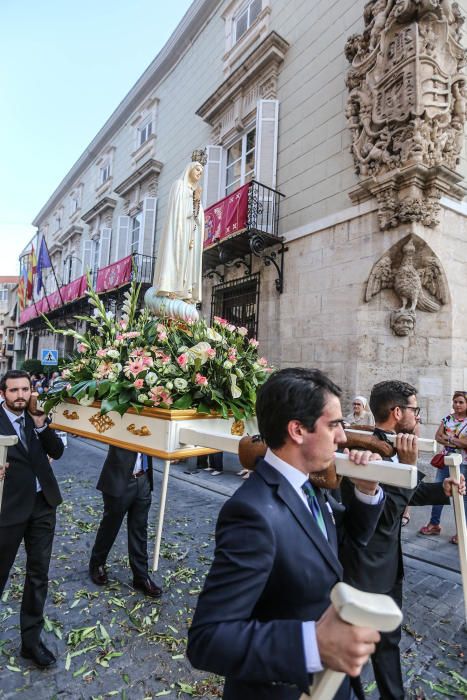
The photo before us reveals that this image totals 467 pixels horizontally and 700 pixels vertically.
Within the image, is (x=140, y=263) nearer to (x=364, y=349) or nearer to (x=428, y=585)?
(x=364, y=349)

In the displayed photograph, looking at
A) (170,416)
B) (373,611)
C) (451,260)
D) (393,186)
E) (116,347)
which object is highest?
(393,186)

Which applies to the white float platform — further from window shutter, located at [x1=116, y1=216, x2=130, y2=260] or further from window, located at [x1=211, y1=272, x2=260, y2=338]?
window shutter, located at [x1=116, y1=216, x2=130, y2=260]

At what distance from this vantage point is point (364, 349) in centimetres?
722

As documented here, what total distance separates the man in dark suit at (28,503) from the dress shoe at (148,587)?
0.95m

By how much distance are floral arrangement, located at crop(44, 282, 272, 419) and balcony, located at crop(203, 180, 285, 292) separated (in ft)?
22.8

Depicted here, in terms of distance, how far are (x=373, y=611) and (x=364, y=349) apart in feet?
22.7

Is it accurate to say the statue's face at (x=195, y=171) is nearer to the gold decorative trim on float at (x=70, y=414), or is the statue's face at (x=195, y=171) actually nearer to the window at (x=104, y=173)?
the gold decorative trim on float at (x=70, y=414)

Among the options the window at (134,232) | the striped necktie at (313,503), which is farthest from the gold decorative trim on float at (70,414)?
the window at (134,232)

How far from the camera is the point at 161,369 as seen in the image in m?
2.10

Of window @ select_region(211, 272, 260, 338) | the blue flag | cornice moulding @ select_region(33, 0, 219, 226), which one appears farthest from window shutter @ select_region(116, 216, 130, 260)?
window @ select_region(211, 272, 260, 338)

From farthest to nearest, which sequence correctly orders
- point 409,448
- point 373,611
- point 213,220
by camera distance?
point 213,220, point 409,448, point 373,611

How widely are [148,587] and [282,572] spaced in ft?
9.16

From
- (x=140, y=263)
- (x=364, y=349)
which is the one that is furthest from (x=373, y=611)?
(x=140, y=263)

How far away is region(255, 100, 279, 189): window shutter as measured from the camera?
974 cm
